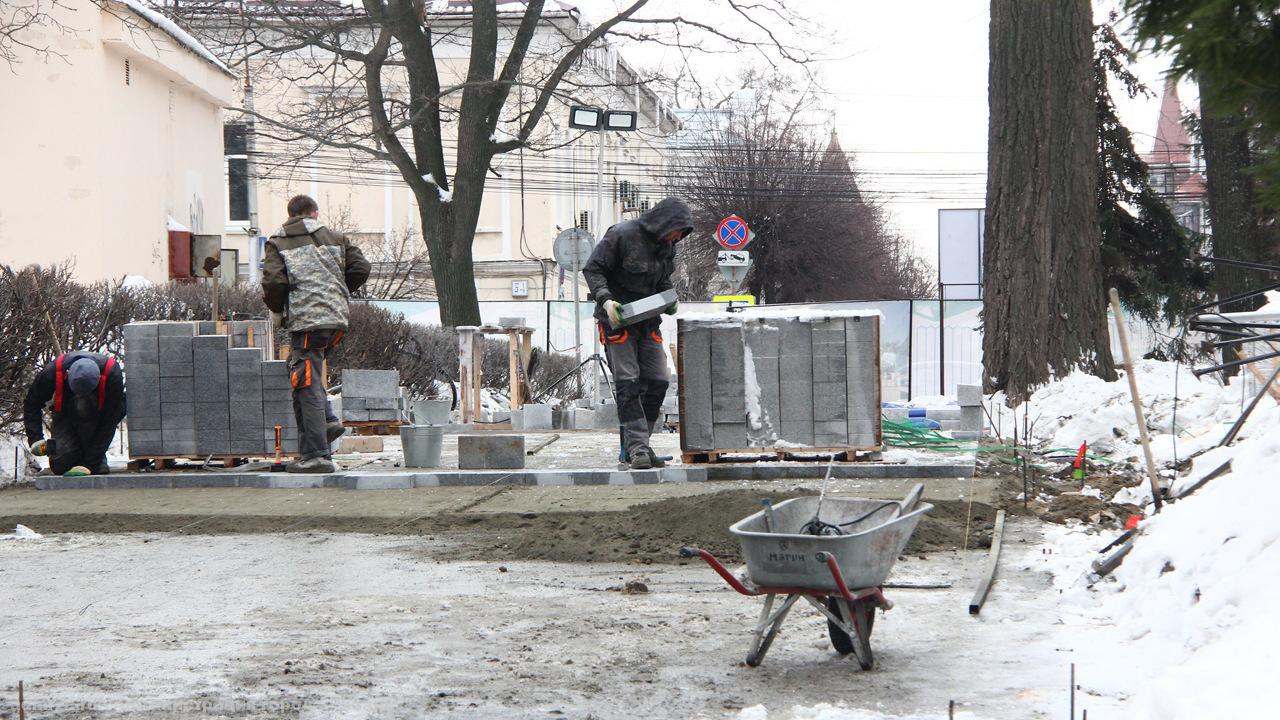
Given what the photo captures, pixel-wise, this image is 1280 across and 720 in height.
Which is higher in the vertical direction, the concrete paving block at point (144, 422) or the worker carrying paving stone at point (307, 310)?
the worker carrying paving stone at point (307, 310)

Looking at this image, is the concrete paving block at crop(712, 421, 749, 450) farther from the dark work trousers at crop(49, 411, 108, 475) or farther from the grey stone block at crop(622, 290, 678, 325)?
the dark work trousers at crop(49, 411, 108, 475)

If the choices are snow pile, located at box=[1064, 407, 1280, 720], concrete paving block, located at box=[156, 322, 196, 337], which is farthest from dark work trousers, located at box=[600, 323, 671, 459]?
snow pile, located at box=[1064, 407, 1280, 720]

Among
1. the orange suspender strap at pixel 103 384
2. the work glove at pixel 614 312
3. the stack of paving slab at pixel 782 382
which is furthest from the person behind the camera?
the orange suspender strap at pixel 103 384

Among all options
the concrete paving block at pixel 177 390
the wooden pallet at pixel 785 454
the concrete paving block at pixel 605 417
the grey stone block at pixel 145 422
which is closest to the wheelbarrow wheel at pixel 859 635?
the wooden pallet at pixel 785 454

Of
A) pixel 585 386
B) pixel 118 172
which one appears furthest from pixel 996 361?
pixel 118 172

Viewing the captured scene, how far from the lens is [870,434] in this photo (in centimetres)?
935

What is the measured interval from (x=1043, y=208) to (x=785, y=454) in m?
5.57

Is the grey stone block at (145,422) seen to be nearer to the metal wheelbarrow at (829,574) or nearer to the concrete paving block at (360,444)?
the concrete paving block at (360,444)

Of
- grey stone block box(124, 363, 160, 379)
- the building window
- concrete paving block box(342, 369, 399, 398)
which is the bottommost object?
concrete paving block box(342, 369, 399, 398)

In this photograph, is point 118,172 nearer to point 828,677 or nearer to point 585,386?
point 585,386

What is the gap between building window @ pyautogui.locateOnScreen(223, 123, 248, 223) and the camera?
41303mm

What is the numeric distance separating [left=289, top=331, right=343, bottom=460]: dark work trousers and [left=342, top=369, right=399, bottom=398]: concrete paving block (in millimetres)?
4058

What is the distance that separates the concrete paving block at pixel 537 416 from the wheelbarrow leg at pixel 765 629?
11592 millimetres

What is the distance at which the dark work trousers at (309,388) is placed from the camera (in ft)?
31.3
